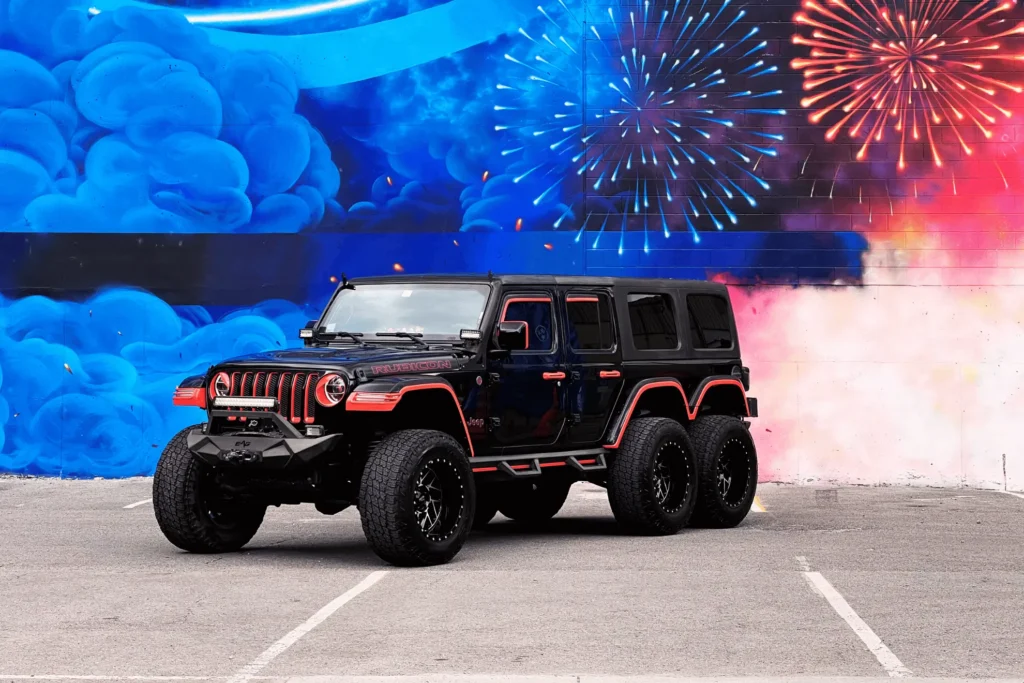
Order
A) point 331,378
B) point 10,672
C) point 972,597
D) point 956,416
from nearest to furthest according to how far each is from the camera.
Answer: point 10,672 < point 972,597 < point 331,378 < point 956,416

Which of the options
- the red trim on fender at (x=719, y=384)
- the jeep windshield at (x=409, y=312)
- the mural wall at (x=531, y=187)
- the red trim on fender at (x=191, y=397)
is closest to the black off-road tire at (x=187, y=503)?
the red trim on fender at (x=191, y=397)

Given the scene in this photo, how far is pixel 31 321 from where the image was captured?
17844 millimetres

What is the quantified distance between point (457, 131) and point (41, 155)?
4.85m

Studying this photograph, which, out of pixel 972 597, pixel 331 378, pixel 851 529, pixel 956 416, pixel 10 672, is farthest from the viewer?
pixel 956 416

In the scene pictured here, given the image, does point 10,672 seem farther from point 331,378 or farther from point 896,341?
point 896,341

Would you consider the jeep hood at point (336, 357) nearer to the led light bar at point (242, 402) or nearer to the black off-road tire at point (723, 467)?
the led light bar at point (242, 402)

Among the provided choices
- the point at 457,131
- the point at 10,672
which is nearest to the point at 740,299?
the point at 457,131

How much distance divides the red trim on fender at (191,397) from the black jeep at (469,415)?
21mm

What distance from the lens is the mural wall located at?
17.5 metres

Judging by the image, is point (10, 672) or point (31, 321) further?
point (31, 321)

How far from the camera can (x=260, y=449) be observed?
10.5 m

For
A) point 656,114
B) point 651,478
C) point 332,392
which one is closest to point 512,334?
point 332,392

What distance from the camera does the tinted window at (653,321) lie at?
13133mm

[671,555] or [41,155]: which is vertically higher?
[41,155]
